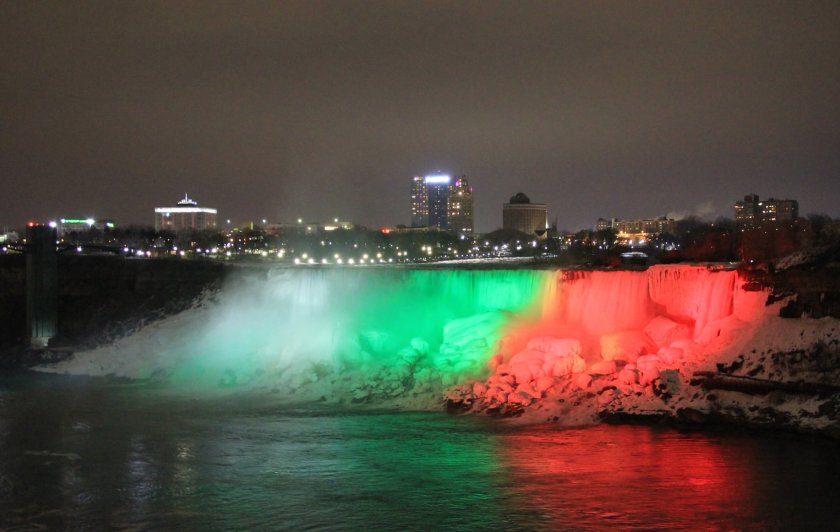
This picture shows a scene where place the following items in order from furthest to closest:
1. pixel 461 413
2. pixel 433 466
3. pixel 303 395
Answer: pixel 303 395, pixel 461 413, pixel 433 466

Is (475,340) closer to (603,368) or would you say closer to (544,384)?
(544,384)

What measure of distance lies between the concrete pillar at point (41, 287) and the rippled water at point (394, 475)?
1556 centimetres

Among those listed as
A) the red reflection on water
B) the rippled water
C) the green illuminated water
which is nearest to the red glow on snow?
the green illuminated water

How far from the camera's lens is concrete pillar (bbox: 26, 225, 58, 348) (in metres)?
36.3

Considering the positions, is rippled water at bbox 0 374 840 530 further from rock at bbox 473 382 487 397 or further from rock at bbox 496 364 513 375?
rock at bbox 496 364 513 375

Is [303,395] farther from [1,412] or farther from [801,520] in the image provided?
[801,520]

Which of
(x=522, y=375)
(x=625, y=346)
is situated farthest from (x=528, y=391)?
(x=625, y=346)

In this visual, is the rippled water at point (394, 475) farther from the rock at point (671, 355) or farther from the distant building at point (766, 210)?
the distant building at point (766, 210)

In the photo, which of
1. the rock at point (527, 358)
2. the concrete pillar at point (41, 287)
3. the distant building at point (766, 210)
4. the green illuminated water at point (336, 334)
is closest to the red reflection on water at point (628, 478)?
the rock at point (527, 358)

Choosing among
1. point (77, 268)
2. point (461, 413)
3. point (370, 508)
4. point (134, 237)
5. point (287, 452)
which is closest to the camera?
point (370, 508)

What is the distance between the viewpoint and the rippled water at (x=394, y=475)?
44.7 feet

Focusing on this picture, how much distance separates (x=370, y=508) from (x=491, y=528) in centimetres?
220

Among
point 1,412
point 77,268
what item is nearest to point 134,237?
point 77,268

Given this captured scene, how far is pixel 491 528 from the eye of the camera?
1308 cm
